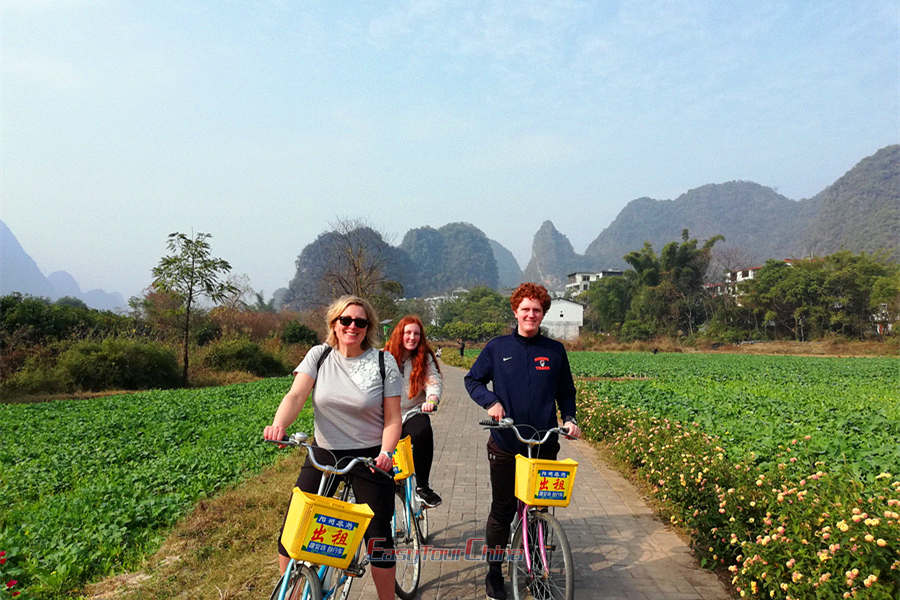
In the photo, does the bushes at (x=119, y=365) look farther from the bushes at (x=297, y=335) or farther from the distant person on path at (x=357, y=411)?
the distant person on path at (x=357, y=411)

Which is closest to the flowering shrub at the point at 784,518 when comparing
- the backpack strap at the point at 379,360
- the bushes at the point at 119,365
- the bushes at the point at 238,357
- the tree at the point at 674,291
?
the backpack strap at the point at 379,360

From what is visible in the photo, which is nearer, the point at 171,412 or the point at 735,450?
the point at 735,450

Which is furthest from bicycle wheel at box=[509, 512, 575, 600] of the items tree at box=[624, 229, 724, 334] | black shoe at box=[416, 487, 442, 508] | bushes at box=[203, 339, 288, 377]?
tree at box=[624, 229, 724, 334]

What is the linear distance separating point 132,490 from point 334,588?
435 centimetres

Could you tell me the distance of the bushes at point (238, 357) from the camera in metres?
24.6

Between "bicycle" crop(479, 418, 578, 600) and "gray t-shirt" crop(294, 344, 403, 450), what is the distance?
2.41ft

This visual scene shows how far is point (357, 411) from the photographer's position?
268 centimetres

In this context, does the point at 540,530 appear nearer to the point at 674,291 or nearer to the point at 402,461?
the point at 402,461

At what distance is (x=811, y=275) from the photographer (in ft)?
191

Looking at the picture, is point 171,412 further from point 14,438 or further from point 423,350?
point 423,350

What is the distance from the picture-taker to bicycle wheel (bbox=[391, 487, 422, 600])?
11.5 ft

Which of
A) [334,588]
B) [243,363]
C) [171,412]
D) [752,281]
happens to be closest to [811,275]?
[752,281]

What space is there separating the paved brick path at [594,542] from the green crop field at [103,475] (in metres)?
2.09

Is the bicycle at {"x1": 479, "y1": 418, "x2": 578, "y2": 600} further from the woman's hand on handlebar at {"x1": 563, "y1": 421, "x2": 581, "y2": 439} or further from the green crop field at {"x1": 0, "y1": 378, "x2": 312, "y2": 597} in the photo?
the green crop field at {"x1": 0, "y1": 378, "x2": 312, "y2": 597}
